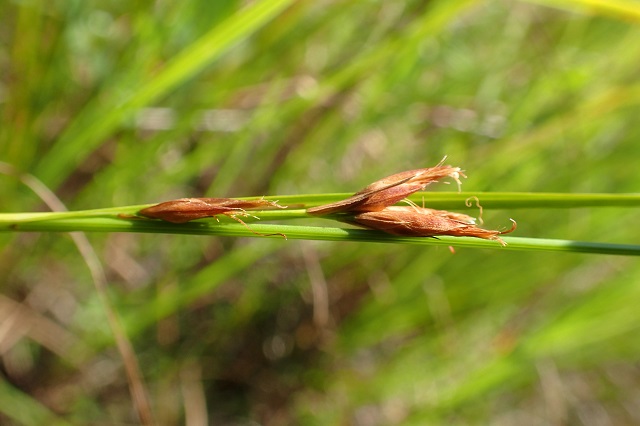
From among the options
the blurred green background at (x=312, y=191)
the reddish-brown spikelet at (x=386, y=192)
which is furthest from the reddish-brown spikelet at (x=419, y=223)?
the blurred green background at (x=312, y=191)

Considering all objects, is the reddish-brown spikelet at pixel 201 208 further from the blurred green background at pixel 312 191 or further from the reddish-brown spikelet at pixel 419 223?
the blurred green background at pixel 312 191

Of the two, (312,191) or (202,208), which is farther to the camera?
(312,191)

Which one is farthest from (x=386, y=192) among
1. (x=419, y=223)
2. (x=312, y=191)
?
(x=312, y=191)

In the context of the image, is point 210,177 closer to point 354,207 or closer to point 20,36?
point 20,36

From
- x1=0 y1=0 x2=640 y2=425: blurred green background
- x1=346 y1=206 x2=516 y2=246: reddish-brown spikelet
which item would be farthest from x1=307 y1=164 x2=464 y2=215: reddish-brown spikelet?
x1=0 y1=0 x2=640 y2=425: blurred green background

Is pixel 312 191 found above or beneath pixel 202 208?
above

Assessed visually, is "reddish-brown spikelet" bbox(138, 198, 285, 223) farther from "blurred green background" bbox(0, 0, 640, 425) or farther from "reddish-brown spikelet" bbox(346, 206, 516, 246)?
"blurred green background" bbox(0, 0, 640, 425)

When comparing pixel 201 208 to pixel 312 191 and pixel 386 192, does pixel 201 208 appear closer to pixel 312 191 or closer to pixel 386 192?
pixel 386 192
